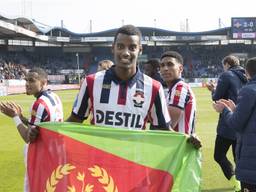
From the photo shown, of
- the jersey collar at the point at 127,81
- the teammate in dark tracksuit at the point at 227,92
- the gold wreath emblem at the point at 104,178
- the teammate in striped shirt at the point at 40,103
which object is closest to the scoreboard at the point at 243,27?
the teammate in dark tracksuit at the point at 227,92

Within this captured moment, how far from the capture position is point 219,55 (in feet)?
266

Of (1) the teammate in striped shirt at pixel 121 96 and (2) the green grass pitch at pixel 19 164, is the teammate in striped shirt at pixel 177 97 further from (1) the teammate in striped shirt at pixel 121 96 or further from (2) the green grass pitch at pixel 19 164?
(2) the green grass pitch at pixel 19 164

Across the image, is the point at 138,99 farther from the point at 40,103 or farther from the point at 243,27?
the point at 243,27

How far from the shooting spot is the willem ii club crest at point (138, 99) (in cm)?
387

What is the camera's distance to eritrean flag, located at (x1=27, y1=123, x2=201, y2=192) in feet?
12.2

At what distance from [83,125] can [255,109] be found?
1547 mm

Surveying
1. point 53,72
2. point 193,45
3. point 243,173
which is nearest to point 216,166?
point 243,173

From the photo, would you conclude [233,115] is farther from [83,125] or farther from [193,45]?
[193,45]

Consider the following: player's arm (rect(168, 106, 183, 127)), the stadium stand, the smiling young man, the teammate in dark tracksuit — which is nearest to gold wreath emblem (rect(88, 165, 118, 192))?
the smiling young man

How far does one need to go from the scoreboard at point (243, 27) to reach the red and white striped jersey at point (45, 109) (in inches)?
2592

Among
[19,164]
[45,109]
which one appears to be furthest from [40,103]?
[19,164]

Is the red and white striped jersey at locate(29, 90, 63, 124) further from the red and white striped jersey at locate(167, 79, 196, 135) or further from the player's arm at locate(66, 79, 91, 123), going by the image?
the player's arm at locate(66, 79, 91, 123)

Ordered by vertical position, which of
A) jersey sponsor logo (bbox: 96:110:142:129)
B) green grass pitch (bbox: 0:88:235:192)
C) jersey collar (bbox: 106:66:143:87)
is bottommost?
green grass pitch (bbox: 0:88:235:192)

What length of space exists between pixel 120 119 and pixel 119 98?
16cm
